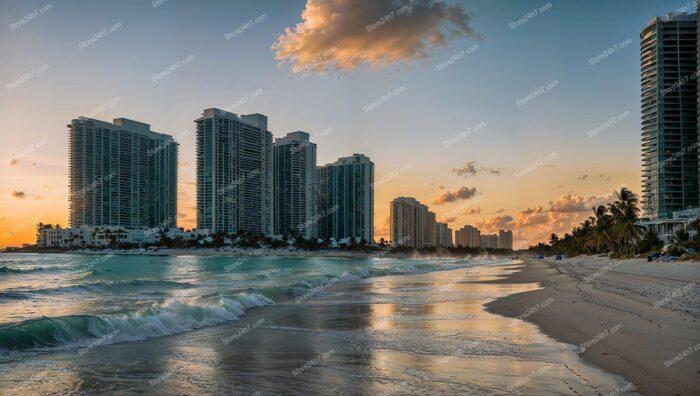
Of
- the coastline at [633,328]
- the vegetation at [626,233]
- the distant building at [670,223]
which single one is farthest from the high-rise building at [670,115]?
the coastline at [633,328]

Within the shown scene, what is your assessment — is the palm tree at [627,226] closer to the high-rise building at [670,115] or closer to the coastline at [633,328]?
the coastline at [633,328]

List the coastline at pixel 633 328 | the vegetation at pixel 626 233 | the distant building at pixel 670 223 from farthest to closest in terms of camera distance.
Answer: the distant building at pixel 670 223, the vegetation at pixel 626 233, the coastline at pixel 633 328

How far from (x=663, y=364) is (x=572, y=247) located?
16171 centimetres

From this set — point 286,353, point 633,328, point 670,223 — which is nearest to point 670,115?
point 670,223

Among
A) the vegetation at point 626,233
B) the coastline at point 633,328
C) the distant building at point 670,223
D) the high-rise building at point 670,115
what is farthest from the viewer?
the high-rise building at point 670,115

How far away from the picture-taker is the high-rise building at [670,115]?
518 ft

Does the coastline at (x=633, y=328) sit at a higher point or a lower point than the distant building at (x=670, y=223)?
lower

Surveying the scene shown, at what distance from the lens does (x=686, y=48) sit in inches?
6432

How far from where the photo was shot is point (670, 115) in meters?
162

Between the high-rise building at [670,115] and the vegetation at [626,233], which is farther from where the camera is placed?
the high-rise building at [670,115]

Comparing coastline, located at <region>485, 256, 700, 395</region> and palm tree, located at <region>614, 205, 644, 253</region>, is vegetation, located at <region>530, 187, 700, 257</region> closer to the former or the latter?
palm tree, located at <region>614, 205, 644, 253</region>

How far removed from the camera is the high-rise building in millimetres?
157750

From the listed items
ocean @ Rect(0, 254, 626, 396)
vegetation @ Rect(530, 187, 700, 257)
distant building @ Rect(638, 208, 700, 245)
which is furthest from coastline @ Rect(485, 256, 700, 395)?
distant building @ Rect(638, 208, 700, 245)

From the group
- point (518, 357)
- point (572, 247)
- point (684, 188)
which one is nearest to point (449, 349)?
point (518, 357)
